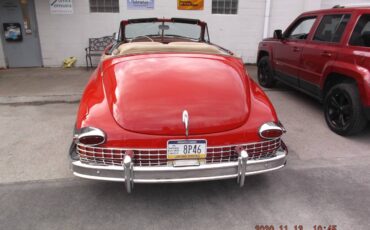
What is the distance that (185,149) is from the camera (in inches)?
104

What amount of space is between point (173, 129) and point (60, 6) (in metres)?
7.93

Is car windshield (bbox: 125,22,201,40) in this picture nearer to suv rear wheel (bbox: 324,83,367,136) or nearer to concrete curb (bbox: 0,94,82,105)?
concrete curb (bbox: 0,94,82,105)

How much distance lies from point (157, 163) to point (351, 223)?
5.76 feet

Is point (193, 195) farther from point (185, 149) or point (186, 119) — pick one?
point (186, 119)

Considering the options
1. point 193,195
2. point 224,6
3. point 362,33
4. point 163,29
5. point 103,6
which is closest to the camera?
point 193,195

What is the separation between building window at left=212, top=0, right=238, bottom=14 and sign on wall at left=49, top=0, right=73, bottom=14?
13.9 ft

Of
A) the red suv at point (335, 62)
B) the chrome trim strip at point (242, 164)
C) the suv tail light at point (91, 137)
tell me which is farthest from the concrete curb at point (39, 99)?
the chrome trim strip at point (242, 164)

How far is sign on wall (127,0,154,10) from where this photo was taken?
922 cm

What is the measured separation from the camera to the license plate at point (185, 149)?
2.64m

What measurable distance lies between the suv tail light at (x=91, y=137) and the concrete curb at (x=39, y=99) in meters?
3.90

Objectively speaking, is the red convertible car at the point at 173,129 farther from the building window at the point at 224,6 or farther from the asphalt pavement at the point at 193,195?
the building window at the point at 224,6

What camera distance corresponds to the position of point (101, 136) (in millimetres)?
2600

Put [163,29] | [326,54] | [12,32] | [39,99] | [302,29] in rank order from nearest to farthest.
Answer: [326,54] → [163,29] → [39,99] → [302,29] → [12,32]

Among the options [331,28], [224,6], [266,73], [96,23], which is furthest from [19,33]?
[331,28]
